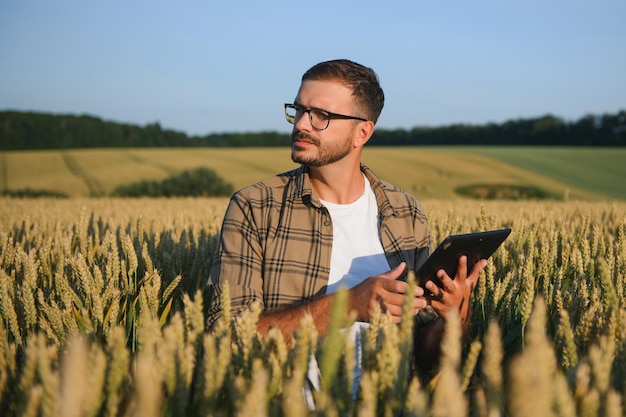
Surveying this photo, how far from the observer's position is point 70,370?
710 millimetres

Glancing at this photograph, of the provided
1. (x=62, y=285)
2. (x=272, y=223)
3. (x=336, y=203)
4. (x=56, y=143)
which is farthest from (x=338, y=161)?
(x=56, y=143)

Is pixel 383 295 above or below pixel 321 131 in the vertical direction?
below

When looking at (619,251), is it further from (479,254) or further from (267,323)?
(267,323)

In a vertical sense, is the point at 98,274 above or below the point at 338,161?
below

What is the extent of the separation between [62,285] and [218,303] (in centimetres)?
57

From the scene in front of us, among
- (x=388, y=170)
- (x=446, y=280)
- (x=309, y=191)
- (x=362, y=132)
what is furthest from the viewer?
(x=388, y=170)

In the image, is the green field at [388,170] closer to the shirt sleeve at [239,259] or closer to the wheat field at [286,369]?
the shirt sleeve at [239,259]

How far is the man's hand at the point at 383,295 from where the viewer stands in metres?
1.78

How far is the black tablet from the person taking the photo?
183 centimetres

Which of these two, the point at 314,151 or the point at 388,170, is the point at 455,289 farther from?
the point at 388,170

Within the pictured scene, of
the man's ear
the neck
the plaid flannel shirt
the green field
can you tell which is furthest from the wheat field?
the green field

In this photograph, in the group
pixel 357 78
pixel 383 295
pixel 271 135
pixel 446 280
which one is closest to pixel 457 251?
pixel 446 280

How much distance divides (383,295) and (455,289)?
0.34m

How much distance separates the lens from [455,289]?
1987 millimetres
